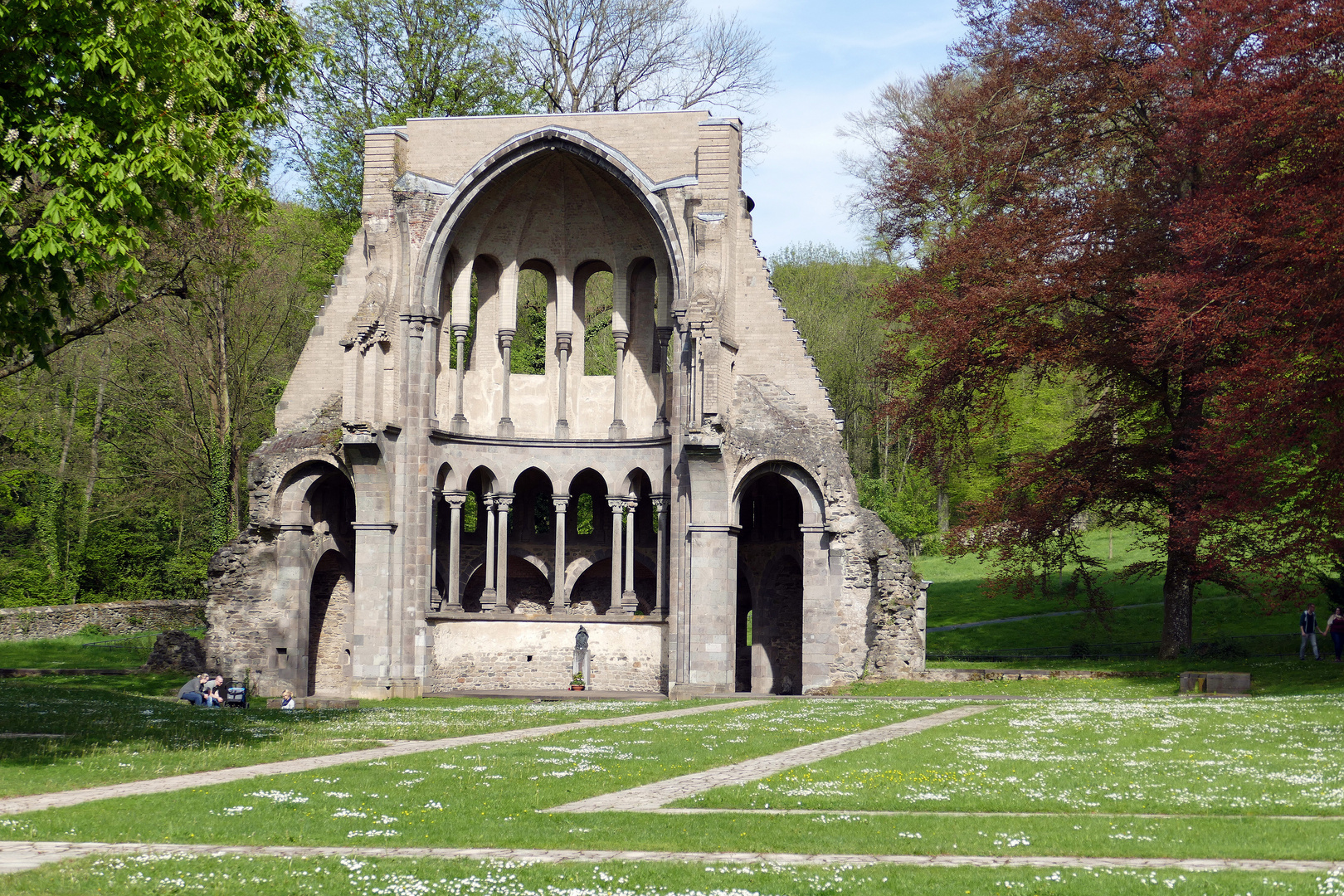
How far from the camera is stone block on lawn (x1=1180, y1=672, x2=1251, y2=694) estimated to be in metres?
26.8

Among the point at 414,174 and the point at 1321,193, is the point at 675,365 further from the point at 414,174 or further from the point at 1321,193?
the point at 1321,193

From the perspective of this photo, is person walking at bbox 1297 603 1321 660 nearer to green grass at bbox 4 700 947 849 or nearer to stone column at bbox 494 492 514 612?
green grass at bbox 4 700 947 849

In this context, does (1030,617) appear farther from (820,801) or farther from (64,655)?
(820,801)

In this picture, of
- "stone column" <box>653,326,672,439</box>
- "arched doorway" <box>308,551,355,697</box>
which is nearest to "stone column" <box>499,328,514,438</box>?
"stone column" <box>653,326,672,439</box>

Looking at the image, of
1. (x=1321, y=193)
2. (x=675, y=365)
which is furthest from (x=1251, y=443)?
(x=675, y=365)

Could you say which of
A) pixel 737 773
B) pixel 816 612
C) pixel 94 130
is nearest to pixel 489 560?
pixel 816 612

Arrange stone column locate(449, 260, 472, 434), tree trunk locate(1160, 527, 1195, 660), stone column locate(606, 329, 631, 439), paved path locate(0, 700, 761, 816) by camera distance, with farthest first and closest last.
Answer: stone column locate(606, 329, 631, 439) < stone column locate(449, 260, 472, 434) < tree trunk locate(1160, 527, 1195, 660) < paved path locate(0, 700, 761, 816)

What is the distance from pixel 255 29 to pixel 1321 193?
18911mm

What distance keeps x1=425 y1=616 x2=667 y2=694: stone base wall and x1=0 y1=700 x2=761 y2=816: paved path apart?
36.4 feet

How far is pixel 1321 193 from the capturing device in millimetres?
26188

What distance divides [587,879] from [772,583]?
28928 millimetres

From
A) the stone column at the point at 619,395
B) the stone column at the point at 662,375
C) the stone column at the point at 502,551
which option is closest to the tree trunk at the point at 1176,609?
the stone column at the point at 662,375

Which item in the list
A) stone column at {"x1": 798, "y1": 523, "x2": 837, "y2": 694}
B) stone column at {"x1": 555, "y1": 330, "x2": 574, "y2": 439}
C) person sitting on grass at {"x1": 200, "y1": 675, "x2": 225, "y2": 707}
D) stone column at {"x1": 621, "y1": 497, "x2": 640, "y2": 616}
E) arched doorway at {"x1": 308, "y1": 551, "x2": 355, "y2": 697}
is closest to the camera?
person sitting on grass at {"x1": 200, "y1": 675, "x2": 225, "y2": 707}

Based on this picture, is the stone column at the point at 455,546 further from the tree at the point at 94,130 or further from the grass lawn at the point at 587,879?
the grass lawn at the point at 587,879
